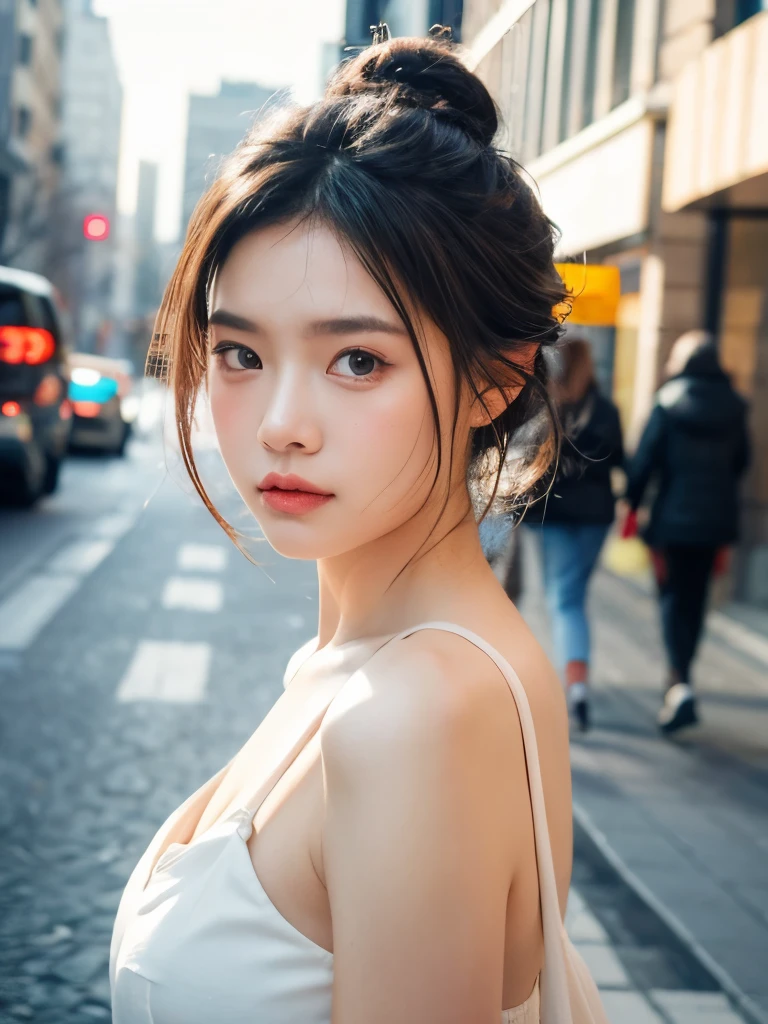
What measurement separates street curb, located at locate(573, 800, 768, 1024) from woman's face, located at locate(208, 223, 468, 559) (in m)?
2.48

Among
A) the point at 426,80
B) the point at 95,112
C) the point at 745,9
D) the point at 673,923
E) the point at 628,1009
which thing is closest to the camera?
the point at 426,80

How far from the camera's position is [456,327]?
1226 millimetres

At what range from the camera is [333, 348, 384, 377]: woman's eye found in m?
1.19

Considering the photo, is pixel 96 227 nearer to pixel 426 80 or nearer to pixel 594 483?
pixel 594 483

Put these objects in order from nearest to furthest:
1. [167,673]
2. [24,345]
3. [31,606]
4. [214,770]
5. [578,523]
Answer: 1. [214,770]
2. [578,523]
3. [167,673]
4. [31,606]
5. [24,345]

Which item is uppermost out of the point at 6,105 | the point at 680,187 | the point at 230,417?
the point at 6,105

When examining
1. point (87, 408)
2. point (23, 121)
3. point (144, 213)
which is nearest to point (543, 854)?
point (87, 408)

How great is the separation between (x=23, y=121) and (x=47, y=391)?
4809 centimetres

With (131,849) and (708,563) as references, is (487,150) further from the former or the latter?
(708,563)

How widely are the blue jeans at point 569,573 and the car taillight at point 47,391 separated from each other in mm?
7458

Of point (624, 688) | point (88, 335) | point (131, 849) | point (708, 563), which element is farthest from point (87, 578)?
point (88, 335)

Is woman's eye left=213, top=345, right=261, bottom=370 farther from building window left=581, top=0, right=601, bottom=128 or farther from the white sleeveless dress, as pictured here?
building window left=581, top=0, right=601, bottom=128

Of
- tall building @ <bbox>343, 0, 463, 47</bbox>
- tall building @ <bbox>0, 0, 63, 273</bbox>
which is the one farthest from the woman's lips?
tall building @ <bbox>0, 0, 63, 273</bbox>

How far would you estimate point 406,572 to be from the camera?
130 cm
